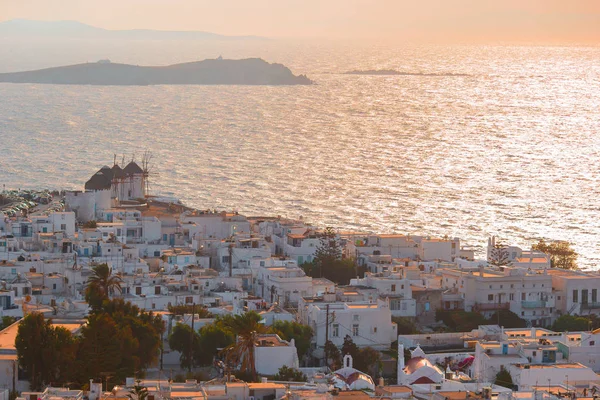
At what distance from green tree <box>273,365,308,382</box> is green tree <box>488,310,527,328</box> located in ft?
31.3

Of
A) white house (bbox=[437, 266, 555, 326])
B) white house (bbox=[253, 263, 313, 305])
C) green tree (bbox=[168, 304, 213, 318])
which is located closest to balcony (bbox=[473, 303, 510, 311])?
white house (bbox=[437, 266, 555, 326])

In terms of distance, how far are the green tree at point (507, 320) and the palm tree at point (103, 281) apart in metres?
10.1

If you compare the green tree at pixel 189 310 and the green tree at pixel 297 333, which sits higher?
the green tree at pixel 189 310

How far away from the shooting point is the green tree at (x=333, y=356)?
36219mm

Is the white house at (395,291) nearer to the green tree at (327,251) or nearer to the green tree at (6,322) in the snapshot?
the green tree at (327,251)

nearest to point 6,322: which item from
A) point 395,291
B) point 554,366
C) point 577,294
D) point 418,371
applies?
point 418,371

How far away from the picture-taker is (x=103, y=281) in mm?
38625

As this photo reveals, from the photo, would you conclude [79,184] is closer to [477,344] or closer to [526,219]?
[526,219]

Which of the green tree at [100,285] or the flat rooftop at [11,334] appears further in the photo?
the green tree at [100,285]

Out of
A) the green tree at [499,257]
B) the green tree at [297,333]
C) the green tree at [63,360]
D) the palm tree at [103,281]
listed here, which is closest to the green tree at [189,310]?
the palm tree at [103,281]

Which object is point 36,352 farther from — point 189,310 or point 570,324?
point 570,324

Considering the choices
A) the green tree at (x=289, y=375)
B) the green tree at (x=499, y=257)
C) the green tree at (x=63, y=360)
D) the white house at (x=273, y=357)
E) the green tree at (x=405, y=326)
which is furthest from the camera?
the green tree at (x=499, y=257)

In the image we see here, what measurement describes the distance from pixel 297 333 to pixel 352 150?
2765 inches

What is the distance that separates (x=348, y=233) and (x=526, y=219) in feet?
57.0
